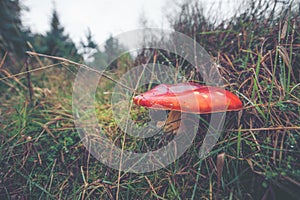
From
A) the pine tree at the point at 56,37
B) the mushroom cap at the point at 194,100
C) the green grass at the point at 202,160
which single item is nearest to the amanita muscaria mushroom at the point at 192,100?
the mushroom cap at the point at 194,100

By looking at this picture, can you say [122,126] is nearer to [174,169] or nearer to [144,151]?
[144,151]

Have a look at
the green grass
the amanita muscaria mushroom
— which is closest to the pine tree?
the green grass

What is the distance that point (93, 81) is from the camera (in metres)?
1.87

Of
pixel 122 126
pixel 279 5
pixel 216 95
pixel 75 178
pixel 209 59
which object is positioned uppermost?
pixel 279 5

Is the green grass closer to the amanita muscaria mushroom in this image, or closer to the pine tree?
the amanita muscaria mushroom

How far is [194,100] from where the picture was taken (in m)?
0.65

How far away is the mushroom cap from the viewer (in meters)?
0.64

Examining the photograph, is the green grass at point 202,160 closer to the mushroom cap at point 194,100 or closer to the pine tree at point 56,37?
the mushroom cap at point 194,100

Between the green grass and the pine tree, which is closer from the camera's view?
the green grass

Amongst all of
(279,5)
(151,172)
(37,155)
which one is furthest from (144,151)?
(279,5)

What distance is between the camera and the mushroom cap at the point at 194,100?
0.64m

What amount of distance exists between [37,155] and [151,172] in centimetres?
54

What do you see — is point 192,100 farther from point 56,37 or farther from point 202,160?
point 56,37

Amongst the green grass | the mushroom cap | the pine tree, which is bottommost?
the green grass
